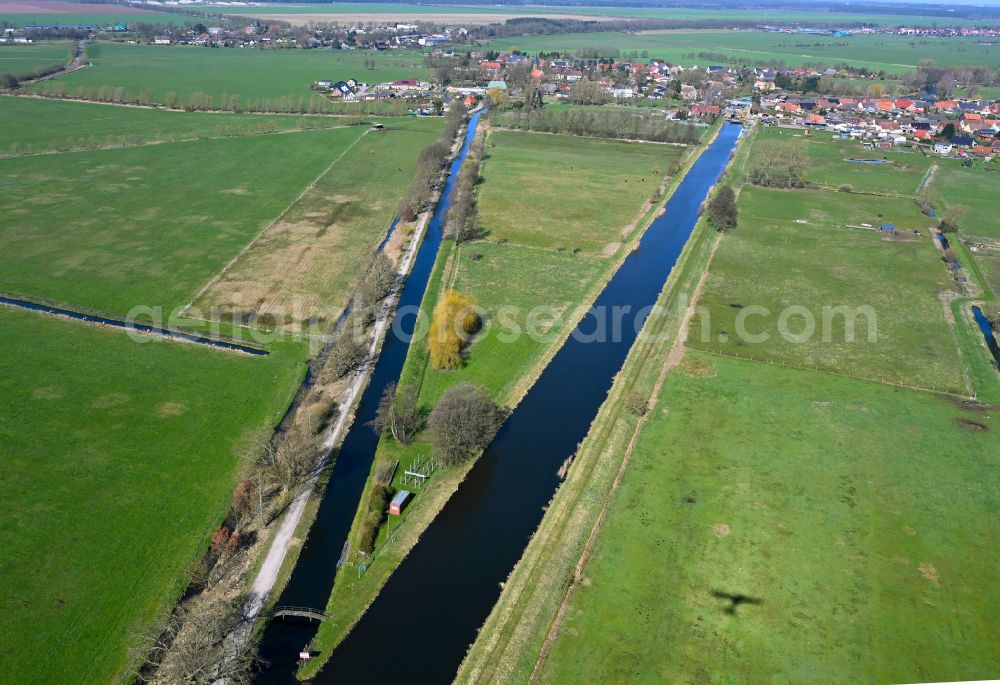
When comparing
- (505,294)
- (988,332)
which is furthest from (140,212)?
(988,332)

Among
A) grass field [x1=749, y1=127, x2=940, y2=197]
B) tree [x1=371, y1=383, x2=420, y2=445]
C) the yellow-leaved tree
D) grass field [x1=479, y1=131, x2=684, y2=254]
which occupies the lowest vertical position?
tree [x1=371, y1=383, x2=420, y2=445]

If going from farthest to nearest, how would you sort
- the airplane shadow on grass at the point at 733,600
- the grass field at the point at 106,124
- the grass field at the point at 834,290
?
1. the grass field at the point at 106,124
2. the grass field at the point at 834,290
3. the airplane shadow on grass at the point at 733,600

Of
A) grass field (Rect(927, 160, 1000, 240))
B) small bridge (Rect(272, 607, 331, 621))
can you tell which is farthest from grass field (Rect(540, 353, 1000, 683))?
grass field (Rect(927, 160, 1000, 240))

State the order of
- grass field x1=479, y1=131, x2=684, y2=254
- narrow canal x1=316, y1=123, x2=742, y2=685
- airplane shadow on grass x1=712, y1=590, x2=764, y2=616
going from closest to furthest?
narrow canal x1=316, y1=123, x2=742, y2=685 < airplane shadow on grass x1=712, y1=590, x2=764, y2=616 < grass field x1=479, y1=131, x2=684, y2=254

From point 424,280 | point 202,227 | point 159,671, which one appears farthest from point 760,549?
point 202,227

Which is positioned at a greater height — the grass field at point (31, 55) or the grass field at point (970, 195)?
the grass field at point (31, 55)

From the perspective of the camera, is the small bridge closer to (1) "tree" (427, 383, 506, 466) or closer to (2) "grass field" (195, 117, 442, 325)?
(1) "tree" (427, 383, 506, 466)

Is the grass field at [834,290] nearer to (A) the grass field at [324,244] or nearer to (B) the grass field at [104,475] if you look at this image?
(A) the grass field at [324,244]

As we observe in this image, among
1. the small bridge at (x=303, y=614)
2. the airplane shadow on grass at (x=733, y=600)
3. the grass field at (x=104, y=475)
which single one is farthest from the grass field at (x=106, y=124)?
the airplane shadow on grass at (x=733, y=600)
